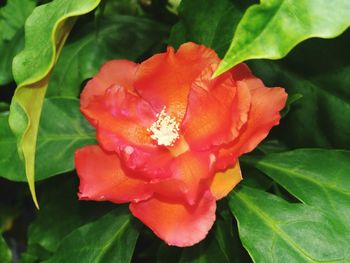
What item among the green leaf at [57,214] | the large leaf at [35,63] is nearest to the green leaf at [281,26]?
the large leaf at [35,63]

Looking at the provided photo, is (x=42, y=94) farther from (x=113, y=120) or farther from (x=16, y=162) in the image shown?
(x=16, y=162)

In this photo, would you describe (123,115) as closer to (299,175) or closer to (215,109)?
(215,109)

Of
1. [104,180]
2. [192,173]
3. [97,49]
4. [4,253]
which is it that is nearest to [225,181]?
[192,173]

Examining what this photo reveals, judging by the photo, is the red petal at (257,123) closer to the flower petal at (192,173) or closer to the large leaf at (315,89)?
the flower petal at (192,173)

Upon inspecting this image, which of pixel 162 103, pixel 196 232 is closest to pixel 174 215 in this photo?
pixel 196 232

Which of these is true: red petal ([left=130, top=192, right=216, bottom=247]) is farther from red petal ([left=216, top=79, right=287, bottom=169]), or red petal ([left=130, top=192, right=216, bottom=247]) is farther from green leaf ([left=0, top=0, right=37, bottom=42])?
green leaf ([left=0, top=0, right=37, bottom=42])

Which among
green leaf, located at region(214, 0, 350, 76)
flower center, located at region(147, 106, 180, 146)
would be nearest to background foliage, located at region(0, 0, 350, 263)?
green leaf, located at region(214, 0, 350, 76)
